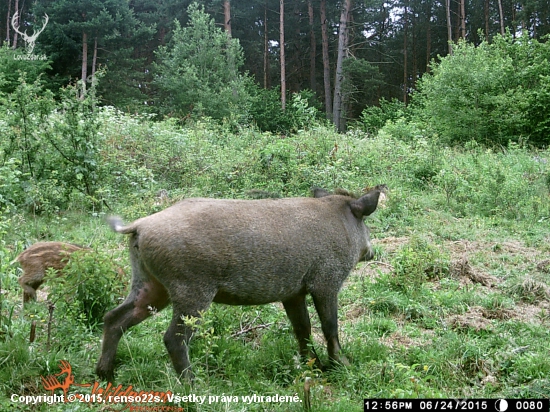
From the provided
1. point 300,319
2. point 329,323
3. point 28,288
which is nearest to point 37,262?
point 28,288

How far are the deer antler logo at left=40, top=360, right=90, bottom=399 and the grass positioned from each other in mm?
63

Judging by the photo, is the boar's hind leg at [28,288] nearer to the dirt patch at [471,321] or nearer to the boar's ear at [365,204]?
the boar's ear at [365,204]

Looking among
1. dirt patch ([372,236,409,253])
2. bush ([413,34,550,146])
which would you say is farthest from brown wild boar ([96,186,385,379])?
bush ([413,34,550,146])

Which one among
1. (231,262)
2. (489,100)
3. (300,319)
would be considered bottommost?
(300,319)

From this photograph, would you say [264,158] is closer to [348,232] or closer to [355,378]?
[348,232]

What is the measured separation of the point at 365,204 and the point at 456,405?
2094mm

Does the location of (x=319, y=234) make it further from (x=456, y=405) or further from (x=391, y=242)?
(x=391, y=242)

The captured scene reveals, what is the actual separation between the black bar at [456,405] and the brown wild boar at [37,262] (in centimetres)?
357

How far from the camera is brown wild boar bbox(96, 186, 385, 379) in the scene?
148 inches

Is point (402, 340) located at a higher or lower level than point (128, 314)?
lower

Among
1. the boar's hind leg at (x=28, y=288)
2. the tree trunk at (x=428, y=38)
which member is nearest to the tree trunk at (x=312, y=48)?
the tree trunk at (x=428, y=38)

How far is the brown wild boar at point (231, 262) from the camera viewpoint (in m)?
3.75

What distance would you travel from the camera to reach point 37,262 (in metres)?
5.74

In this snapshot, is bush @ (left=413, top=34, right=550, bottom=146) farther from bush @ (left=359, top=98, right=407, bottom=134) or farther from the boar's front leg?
the boar's front leg
